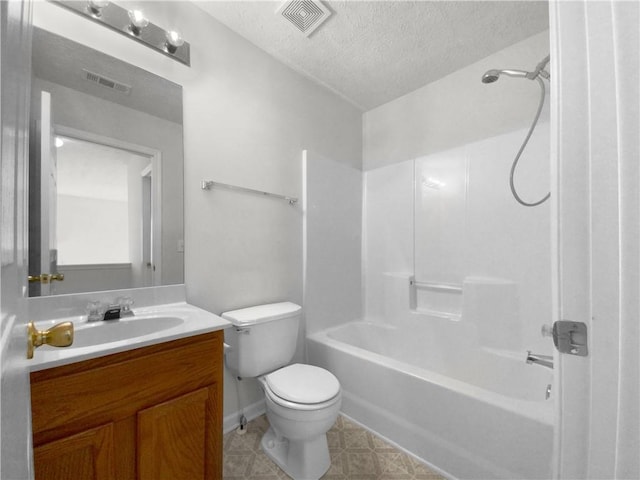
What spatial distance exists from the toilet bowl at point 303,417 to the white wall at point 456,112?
1887 millimetres

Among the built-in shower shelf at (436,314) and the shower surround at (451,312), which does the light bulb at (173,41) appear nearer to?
the shower surround at (451,312)

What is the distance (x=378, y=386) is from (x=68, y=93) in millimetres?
2061

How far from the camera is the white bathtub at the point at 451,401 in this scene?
1137 mm

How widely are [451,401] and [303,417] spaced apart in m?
→ 0.70

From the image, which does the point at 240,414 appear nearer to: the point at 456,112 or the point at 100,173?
the point at 100,173

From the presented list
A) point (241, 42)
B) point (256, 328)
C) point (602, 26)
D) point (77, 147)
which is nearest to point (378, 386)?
point (256, 328)

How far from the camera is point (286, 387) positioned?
1329 mm

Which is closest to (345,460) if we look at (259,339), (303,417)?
(303,417)

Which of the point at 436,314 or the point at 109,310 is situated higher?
the point at 109,310

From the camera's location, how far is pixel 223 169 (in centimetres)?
162

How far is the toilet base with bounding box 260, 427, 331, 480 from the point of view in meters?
1.29

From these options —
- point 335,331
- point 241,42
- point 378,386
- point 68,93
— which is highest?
point 241,42

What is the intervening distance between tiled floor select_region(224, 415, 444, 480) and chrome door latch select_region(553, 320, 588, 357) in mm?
1262

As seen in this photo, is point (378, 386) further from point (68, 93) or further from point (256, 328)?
point (68, 93)
